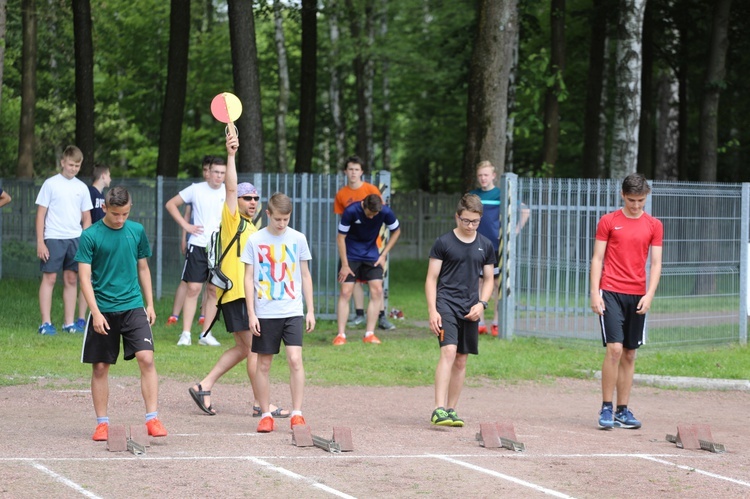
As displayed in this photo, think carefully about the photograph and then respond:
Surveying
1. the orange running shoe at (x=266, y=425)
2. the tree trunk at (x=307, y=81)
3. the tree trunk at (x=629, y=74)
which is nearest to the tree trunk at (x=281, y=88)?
the tree trunk at (x=307, y=81)

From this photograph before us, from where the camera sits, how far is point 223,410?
10.9 meters

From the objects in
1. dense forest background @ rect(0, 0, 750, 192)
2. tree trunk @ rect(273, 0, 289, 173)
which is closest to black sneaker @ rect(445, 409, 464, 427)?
dense forest background @ rect(0, 0, 750, 192)

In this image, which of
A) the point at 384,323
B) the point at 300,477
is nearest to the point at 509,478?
the point at 300,477

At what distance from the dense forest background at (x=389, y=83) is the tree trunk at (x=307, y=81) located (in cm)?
5

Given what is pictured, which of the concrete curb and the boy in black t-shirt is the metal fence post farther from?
the boy in black t-shirt

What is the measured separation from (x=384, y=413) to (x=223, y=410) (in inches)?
56.1

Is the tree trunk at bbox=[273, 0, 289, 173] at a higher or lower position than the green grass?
higher

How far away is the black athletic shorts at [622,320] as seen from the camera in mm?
10578

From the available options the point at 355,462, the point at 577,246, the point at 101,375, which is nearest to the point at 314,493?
the point at 355,462

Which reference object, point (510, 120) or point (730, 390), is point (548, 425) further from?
point (510, 120)

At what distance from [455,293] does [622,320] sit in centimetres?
147

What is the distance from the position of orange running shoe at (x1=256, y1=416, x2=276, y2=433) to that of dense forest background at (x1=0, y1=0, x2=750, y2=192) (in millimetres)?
10599

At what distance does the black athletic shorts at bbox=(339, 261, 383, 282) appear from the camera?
16062 mm

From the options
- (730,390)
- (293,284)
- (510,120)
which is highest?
(510,120)
